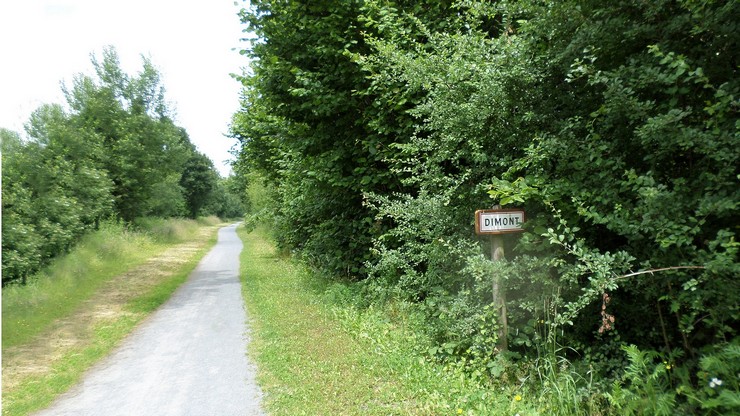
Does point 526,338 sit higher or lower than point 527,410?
higher

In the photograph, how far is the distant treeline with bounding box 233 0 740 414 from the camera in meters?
3.16

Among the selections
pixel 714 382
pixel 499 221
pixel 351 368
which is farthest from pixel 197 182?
pixel 714 382

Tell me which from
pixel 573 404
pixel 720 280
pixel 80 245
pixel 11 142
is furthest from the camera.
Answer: pixel 80 245

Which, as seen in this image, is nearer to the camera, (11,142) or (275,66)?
(275,66)

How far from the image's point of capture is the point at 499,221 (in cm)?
475

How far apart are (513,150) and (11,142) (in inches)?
628

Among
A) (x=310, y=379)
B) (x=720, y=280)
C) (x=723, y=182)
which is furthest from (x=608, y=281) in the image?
(x=310, y=379)

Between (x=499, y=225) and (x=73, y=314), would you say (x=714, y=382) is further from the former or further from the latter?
(x=73, y=314)

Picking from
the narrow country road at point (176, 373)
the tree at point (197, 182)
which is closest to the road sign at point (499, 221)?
the narrow country road at point (176, 373)

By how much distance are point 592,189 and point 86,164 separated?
18124mm

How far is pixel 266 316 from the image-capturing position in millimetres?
8742

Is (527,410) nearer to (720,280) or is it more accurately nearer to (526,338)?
(526,338)

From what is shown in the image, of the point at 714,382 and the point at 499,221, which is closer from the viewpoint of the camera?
the point at 714,382

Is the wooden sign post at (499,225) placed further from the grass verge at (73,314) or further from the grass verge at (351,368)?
the grass verge at (73,314)
